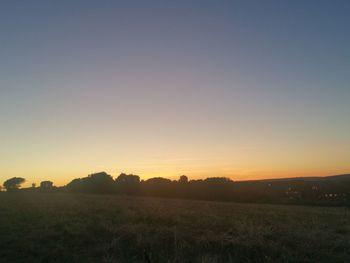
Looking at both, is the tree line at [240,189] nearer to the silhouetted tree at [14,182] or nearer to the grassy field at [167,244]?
the grassy field at [167,244]

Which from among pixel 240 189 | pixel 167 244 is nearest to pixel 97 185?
pixel 240 189

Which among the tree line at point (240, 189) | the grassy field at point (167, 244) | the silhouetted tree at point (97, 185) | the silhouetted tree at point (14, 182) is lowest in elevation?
the grassy field at point (167, 244)

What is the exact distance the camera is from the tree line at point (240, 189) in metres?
58.7

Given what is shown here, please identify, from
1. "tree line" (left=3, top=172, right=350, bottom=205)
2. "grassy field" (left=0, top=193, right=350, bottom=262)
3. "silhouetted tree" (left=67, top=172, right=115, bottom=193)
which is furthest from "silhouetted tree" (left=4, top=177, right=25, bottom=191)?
"grassy field" (left=0, top=193, right=350, bottom=262)

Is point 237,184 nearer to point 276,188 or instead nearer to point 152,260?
point 276,188

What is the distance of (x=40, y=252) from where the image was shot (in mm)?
14023

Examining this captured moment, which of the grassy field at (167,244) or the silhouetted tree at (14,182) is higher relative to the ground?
the silhouetted tree at (14,182)

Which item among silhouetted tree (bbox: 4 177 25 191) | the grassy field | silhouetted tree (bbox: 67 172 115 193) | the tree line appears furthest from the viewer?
silhouetted tree (bbox: 4 177 25 191)

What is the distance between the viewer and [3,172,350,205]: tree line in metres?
58.7

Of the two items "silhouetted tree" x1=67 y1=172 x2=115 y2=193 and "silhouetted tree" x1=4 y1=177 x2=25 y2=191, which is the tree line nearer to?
"silhouetted tree" x1=67 y1=172 x2=115 y2=193

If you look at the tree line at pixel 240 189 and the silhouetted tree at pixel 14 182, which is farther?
the silhouetted tree at pixel 14 182

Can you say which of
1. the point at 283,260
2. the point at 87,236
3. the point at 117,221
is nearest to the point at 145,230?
→ the point at 87,236

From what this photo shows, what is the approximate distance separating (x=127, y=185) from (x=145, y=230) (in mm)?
67940

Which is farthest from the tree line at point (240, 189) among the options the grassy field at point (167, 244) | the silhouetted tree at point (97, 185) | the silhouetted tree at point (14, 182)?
the silhouetted tree at point (14, 182)
